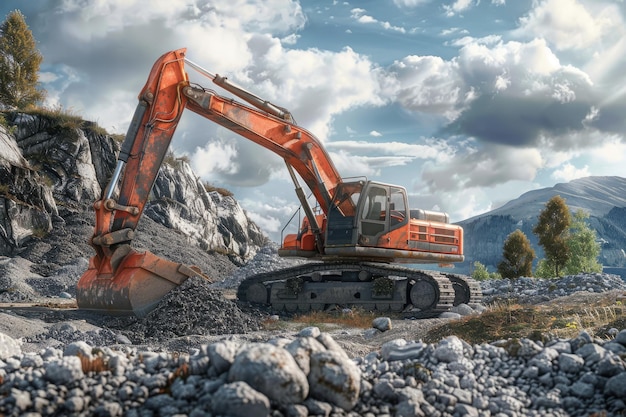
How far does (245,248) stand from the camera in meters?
38.2

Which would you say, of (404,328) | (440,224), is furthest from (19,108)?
(404,328)

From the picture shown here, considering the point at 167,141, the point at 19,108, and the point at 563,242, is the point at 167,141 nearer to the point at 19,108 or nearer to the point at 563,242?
the point at 19,108

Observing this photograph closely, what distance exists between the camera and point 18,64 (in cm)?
3628

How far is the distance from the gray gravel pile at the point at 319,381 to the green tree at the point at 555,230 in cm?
3391

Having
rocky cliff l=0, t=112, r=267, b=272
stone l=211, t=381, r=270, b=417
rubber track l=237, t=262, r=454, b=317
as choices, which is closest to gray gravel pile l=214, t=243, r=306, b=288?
rocky cliff l=0, t=112, r=267, b=272

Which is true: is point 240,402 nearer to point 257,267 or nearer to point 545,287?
point 545,287

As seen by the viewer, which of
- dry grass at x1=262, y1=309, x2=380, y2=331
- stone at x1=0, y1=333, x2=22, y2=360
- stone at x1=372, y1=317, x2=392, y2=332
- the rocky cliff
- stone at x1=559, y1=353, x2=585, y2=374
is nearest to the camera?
stone at x1=559, y1=353, x2=585, y2=374

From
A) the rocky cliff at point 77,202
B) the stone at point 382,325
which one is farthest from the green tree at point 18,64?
the stone at point 382,325

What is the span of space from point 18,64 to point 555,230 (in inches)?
1297

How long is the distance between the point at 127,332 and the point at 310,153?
6.30m

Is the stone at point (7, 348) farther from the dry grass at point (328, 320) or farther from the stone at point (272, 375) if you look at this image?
the dry grass at point (328, 320)

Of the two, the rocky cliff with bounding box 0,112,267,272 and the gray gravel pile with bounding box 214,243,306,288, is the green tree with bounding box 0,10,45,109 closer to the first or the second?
the rocky cliff with bounding box 0,112,267,272

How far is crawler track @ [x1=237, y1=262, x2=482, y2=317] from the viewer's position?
49.5 feet

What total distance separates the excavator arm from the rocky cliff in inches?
504
